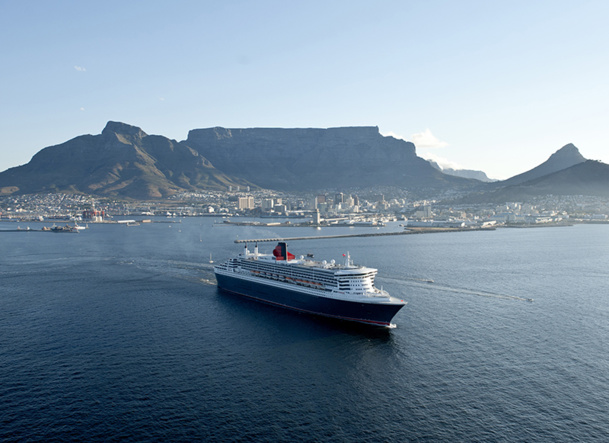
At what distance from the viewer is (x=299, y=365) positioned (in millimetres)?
27375

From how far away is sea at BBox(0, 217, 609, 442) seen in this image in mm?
20578

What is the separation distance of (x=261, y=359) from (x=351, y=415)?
8342 millimetres

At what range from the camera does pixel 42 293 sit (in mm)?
45688

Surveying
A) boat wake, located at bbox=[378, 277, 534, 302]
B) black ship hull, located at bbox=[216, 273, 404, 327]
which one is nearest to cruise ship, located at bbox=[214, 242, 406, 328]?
black ship hull, located at bbox=[216, 273, 404, 327]

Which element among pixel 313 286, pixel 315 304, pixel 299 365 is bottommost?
pixel 299 365

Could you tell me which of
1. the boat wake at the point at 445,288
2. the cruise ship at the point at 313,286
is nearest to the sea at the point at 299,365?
the boat wake at the point at 445,288

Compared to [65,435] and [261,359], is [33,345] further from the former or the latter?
[261,359]

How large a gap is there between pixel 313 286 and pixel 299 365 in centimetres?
1302

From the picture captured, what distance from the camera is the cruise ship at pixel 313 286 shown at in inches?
1393

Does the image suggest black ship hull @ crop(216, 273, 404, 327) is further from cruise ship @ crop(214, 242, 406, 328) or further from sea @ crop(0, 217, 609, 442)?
sea @ crop(0, 217, 609, 442)

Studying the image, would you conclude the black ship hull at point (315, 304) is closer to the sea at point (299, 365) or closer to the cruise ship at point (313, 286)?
the cruise ship at point (313, 286)

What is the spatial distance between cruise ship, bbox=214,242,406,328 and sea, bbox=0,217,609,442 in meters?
1.49

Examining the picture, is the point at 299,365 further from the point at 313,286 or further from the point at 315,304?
the point at 313,286

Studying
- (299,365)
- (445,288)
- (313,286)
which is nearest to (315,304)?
(313,286)
